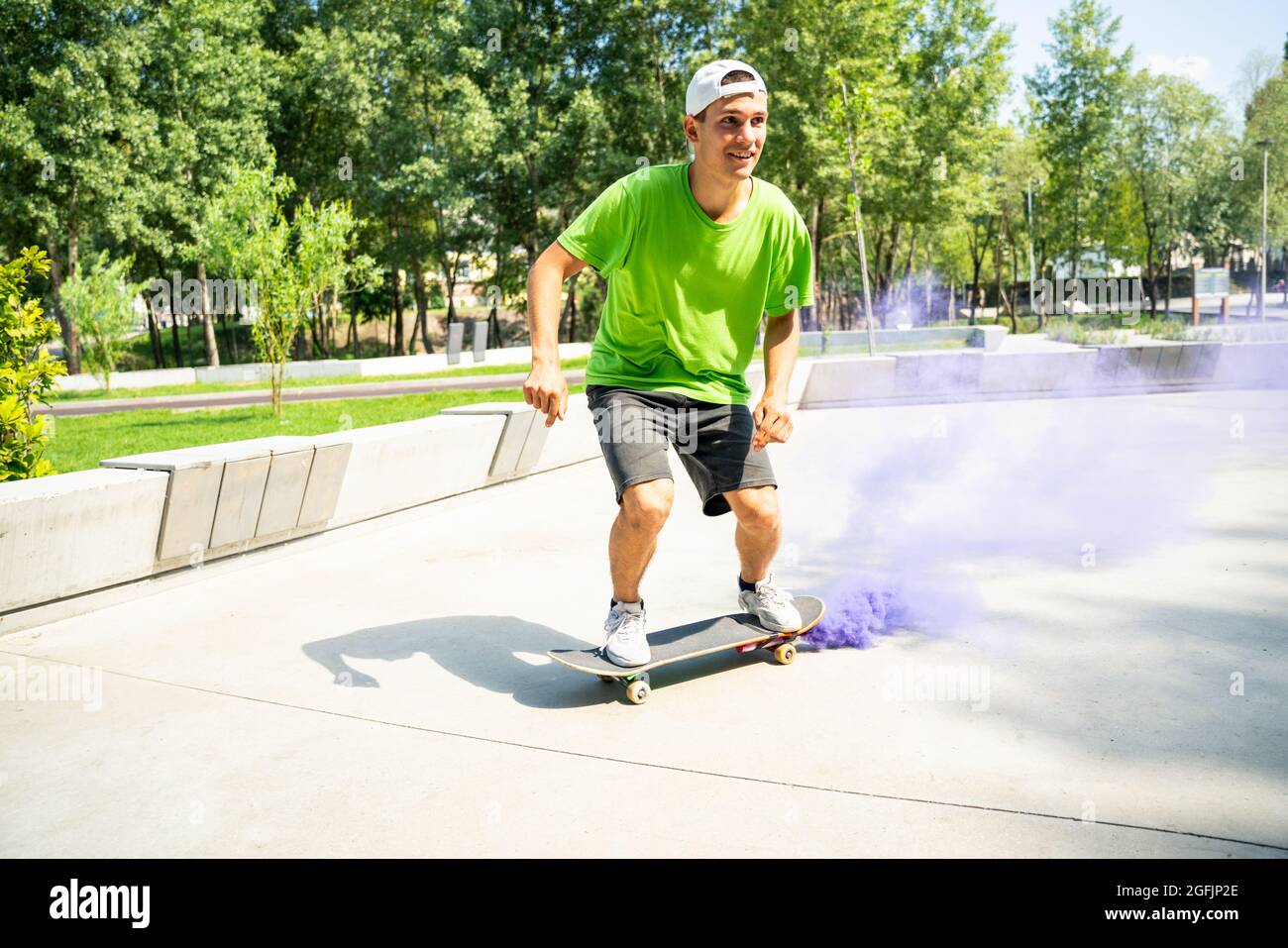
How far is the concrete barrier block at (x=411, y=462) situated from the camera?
289 inches

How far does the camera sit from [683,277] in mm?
3980

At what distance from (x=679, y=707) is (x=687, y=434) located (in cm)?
103

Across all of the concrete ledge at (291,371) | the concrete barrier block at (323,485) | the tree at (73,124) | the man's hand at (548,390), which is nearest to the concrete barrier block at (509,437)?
the concrete barrier block at (323,485)

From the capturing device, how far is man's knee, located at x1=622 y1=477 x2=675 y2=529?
388 cm

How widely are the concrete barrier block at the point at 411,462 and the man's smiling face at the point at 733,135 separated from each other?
3.89 meters

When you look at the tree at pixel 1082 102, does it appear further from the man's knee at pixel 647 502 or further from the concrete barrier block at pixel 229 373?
the man's knee at pixel 647 502

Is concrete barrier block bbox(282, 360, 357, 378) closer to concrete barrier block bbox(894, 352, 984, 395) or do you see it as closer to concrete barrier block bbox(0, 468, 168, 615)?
concrete barrier block bbox(894, 352, 984, 395)

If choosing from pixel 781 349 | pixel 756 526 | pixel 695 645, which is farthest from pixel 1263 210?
pixel 695 645

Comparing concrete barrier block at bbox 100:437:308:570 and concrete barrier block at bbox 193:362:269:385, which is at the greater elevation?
concrete barrier block at bbox 193:362:269:385

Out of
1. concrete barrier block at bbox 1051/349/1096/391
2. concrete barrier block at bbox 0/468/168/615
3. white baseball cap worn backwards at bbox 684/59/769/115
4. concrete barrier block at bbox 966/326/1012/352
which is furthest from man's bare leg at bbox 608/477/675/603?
concrete barrier block at bbox 966/326/1012/352

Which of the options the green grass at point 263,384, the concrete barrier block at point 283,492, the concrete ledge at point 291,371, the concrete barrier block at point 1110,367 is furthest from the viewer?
the concrete ledge at point 291,371

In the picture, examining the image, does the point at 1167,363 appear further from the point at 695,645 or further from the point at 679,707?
the point at 679,707

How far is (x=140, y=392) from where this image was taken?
25.4m

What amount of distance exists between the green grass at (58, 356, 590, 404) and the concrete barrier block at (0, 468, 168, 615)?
19.1 metres
